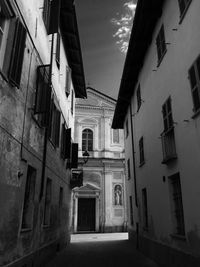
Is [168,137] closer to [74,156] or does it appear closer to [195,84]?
[195,84]

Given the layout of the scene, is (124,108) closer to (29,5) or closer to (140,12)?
(140,12)

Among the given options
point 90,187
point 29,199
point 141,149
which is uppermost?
point 141,149

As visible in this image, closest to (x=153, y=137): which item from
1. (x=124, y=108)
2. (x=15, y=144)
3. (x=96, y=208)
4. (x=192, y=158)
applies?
(x=192, y=158)

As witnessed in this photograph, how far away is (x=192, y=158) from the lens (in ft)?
22.2

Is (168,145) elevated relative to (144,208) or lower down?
elevated

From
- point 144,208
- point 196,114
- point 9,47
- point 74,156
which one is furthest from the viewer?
point 74,156

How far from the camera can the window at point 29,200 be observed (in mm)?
7223

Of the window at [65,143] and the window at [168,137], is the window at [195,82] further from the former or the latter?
the window at [65,143]

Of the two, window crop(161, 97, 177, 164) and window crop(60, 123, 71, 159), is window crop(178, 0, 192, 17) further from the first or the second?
window crop(60, 123, 71, 159)

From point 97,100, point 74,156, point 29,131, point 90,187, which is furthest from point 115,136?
point 29,131

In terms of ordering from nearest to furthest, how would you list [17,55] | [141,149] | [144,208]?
[17,55] < [144,208] < [141,149]

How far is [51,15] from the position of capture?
9750 millimetres

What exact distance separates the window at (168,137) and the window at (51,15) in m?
5.00

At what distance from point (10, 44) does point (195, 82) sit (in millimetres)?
4638
